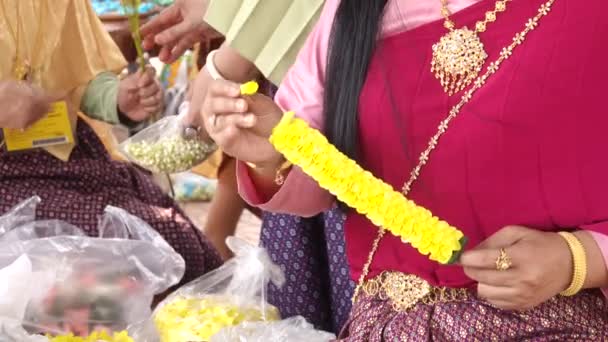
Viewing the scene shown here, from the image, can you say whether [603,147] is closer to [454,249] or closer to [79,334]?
[454,249]

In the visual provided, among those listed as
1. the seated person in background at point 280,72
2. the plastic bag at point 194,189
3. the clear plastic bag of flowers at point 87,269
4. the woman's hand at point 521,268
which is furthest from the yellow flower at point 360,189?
the plastic bag at point 194,189

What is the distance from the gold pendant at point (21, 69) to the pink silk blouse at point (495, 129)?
0.93 meters

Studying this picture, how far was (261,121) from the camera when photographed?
1.18 m

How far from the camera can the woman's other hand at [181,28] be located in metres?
1.85

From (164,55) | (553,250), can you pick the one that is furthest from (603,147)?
(164,55)

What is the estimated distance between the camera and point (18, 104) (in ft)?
6.32

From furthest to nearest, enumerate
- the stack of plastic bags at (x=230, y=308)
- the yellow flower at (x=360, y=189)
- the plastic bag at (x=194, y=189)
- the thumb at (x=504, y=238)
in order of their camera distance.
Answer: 1. the plastic bag at (x=194, y=189)
2. the stack of plastic bags at (x=230, y=308)
3. the thumb at (x=504, y=238)
4. the yellow flower at (x=360, y=189)

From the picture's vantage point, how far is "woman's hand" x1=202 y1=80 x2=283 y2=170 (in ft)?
3.68

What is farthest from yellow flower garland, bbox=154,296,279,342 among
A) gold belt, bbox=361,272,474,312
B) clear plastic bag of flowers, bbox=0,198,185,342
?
gold belt, bbox=361,272,474,312

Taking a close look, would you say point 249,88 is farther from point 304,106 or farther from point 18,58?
point 18,58

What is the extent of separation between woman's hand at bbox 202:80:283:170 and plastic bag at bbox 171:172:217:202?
7.81 feet

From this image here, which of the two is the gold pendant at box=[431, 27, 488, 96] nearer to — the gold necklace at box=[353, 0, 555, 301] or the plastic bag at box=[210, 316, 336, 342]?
the gold necklace at box=[353, 0, 555, 301]

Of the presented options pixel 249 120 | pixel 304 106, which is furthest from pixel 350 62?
pixel 249 120

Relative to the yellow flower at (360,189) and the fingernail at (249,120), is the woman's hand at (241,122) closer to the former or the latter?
the fingernail at (249,120)
